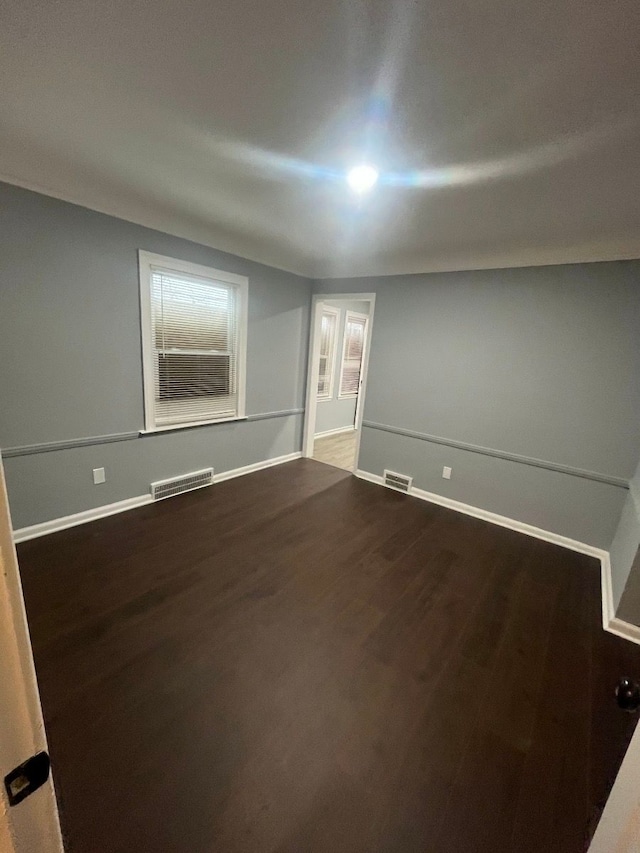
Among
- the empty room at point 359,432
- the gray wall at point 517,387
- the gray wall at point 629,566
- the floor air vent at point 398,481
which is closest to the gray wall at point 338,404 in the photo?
the empty room at point 359,432

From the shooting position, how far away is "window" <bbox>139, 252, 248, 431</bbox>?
9.02ft

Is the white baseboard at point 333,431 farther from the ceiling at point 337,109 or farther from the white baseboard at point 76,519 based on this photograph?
the ceiling at point 337,109

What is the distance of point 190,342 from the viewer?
10.0ft

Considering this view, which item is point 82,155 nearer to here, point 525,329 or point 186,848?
point 186,848

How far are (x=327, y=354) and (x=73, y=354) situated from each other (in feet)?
11.9

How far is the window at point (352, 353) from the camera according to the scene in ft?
18.7

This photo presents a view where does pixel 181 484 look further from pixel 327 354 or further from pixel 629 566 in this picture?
pixel 629 566

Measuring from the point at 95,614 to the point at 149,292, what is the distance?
227cm

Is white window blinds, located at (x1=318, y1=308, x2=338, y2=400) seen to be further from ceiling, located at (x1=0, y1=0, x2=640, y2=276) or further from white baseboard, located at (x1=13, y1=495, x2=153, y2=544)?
white baseboard, located at (x1=13, y1=495, x2=153, y2=544)

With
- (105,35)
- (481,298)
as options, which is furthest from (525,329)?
(105,35)

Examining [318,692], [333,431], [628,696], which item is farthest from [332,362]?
[628,696]

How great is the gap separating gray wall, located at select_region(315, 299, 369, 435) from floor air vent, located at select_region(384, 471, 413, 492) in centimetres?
199

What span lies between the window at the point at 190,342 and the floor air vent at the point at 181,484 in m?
0.53

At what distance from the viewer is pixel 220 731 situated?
1.32m
